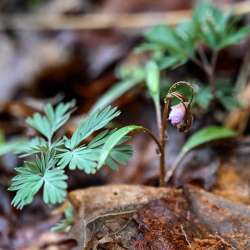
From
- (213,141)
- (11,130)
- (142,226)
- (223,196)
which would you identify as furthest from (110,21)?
(142,226)

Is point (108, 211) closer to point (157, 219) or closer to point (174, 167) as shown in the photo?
point (157, 219)

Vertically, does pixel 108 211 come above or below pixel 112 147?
below

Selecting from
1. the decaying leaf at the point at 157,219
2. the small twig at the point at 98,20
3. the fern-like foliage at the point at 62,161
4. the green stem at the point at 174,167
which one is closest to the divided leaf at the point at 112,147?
the fern-like foliage at the point at 62,161

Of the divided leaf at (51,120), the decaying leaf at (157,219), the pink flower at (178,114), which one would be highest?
the pink flower at (178,114)

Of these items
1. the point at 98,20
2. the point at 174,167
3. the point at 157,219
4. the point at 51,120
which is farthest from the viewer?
the point at 98,20

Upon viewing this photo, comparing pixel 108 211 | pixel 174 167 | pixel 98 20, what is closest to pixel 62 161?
pixel 108 211

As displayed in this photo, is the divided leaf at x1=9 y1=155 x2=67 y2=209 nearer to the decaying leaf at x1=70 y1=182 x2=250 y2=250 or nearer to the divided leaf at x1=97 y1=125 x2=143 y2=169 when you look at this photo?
the divided leaf at x1=97 y1=125 x2=143 y2=169

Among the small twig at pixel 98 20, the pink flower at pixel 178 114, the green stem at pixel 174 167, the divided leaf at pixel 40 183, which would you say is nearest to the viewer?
the divided leaf at pixel 40 183

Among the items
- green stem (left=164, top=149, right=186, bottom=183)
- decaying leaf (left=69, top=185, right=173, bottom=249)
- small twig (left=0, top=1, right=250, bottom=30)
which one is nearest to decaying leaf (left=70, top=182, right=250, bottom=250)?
decaying leaf (left=69, top=185, right=173, bottom=249)

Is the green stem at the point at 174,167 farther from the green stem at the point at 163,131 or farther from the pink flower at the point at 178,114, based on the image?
the pink flower at the point at 178,114

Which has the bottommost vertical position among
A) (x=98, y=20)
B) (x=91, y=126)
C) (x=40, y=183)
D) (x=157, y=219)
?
(x=157, y=219)

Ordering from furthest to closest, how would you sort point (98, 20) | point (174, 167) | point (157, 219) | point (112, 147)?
point (98, 20) < point (174, 167) < point (157, 219) < point (112, 147)
